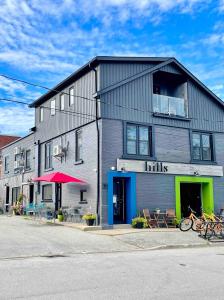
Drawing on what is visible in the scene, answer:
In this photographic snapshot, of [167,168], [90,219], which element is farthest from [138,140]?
[90,219]

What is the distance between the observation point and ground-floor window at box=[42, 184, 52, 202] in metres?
24.8

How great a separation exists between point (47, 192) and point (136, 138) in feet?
26.7

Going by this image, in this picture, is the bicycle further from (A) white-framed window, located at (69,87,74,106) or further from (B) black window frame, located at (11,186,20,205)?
(B) black window frame, located at (11,186,20,205)

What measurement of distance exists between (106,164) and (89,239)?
16.5 ft

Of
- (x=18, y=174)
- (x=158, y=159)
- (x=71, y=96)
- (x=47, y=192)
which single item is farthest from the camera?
(x=18, y=174)

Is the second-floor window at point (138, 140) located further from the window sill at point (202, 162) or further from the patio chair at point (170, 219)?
the patio chair at point (170, 219)

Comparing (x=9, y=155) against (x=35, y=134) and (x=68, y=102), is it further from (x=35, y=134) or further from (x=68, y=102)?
(x=68, y=102)

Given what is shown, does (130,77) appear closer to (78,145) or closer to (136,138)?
(136,138)

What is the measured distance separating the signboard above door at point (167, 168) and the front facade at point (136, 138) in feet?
0.17

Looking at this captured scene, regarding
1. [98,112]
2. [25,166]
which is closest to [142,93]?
[98,112]

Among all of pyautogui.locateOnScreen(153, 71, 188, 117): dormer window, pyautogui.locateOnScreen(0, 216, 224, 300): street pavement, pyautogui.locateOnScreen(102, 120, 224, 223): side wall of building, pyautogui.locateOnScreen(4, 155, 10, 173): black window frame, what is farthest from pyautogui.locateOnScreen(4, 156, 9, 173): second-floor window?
pyautogui.locateOnScreen(0, 216, 224, 300): street pavement

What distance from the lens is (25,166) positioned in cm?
2986

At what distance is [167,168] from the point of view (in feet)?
68.7

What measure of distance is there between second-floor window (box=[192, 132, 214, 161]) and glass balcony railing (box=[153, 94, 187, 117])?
1649mm
